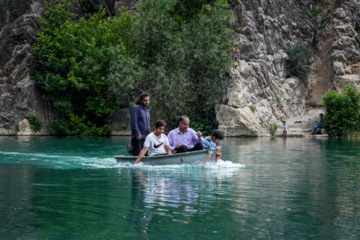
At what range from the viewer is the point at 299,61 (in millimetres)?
42375

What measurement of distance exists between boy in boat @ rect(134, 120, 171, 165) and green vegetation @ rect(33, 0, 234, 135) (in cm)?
2134

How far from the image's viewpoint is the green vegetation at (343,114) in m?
33.0

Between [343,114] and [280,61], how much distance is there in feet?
36.3

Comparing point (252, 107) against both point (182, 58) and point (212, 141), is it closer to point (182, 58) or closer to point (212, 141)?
point (182, 58)

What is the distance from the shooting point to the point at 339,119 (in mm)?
33156

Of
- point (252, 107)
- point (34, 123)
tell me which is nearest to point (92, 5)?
point (34, 123)

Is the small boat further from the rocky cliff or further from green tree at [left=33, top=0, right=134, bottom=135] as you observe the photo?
green tree at [left=33, top=0, right=134, bottom=135]

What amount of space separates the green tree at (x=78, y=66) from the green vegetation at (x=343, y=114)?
56.5 feet

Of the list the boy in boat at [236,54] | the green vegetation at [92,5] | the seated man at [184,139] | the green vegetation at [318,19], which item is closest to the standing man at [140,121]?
the seated man at [184,139]

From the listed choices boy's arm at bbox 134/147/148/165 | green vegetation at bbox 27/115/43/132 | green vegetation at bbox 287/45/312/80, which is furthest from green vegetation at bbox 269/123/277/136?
boy's arm at bbox 134/147/148/165

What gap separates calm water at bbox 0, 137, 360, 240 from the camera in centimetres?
564

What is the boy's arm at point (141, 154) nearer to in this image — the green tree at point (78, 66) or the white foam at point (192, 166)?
the white foam at point (192, 166)

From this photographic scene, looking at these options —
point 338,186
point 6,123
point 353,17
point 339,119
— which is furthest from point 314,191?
point 353,17

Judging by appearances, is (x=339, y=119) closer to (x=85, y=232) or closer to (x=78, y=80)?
(x=78, y=80)
